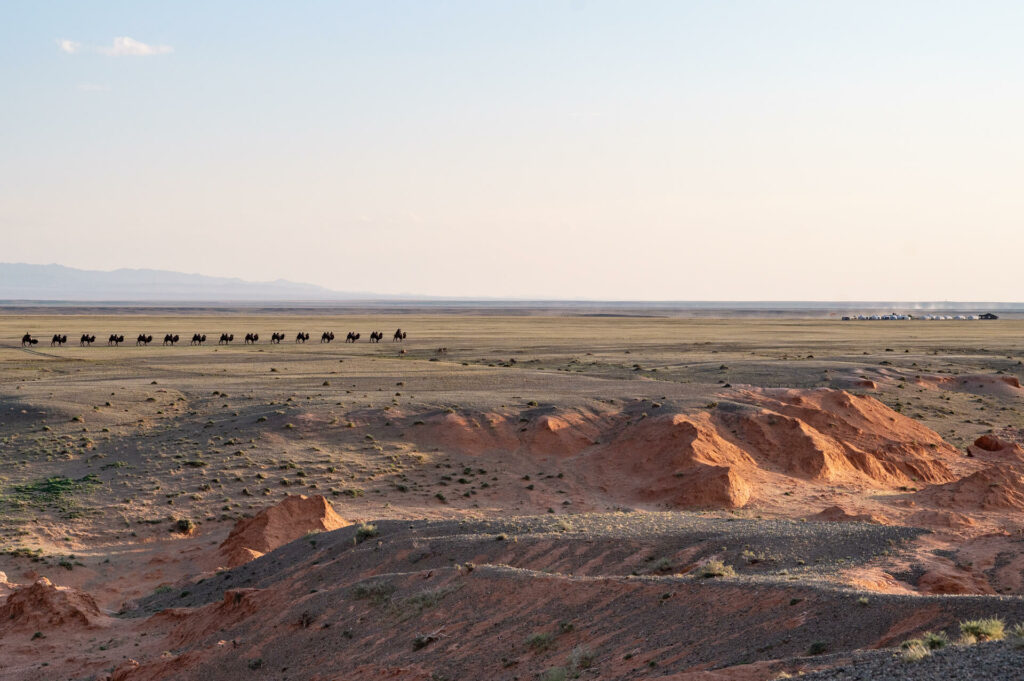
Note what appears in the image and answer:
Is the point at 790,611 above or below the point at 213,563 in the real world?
above

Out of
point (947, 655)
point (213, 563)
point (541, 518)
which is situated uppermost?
point (947, 655)

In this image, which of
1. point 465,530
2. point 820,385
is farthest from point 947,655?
point 820,385

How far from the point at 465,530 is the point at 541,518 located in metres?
2.31

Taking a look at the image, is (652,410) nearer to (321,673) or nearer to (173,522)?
(173,522)

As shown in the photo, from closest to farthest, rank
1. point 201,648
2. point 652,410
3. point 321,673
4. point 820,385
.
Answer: point 321,673, point 201,648, point 652,410, point 820,385

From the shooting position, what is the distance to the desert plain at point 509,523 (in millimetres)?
14102

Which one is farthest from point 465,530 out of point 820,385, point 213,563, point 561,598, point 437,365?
point 437,365

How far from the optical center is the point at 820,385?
51.1 metres

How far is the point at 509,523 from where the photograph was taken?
22.4 m

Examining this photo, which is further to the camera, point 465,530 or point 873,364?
point 873,364

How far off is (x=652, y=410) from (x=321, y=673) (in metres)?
24.8

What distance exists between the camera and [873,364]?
2422 inches

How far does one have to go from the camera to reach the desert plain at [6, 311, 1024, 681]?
46.3ft

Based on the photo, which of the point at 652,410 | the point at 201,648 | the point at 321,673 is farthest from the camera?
the point at 652,410
